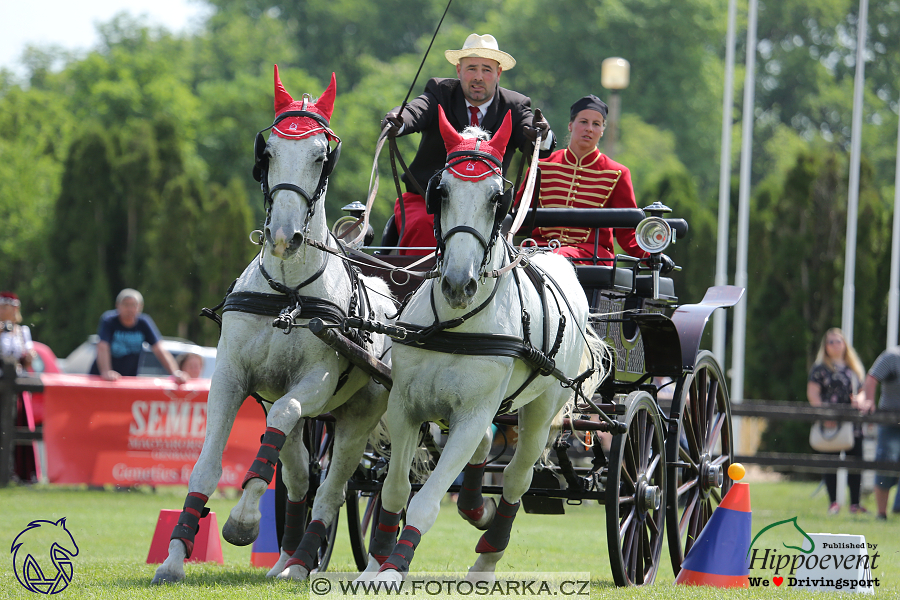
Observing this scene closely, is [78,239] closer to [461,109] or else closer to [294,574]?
[461,109]

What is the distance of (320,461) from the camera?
6414 mm

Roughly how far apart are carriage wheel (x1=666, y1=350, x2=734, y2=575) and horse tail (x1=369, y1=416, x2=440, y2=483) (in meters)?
1.39

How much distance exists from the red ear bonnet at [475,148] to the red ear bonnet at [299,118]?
0.52m

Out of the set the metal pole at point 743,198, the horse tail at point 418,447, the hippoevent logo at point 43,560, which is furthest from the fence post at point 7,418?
the metal pole at point 743,198

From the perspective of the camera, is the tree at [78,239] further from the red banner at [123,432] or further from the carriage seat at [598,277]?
the carriage seat at [598,277]

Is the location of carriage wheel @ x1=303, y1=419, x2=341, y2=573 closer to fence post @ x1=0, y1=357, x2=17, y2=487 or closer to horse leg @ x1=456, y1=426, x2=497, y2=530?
horse leg @ x1=456, y1=426, x2=497, y2=530

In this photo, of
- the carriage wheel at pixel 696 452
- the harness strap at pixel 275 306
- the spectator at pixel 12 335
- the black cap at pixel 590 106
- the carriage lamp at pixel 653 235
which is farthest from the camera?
the spectator at pixel 12 335

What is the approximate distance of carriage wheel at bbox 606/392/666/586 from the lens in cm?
565

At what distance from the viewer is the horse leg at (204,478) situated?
15.5 ft

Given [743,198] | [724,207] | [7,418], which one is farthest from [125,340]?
[743,198]

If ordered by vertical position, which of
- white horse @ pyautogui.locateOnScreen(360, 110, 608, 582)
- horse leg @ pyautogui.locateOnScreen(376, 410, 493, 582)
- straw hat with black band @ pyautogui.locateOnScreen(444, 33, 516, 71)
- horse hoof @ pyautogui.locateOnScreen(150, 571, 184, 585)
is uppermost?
straw hat with black band @ pyautogui.locateOnScreen(444, 33, 516, 71)

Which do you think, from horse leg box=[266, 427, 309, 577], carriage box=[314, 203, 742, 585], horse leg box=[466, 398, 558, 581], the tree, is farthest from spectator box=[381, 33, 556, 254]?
the tree

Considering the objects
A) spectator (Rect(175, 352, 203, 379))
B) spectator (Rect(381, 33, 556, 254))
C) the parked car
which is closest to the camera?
spectator (Rect(381, 33, 556, 254))

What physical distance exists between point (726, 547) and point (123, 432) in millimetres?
6903
